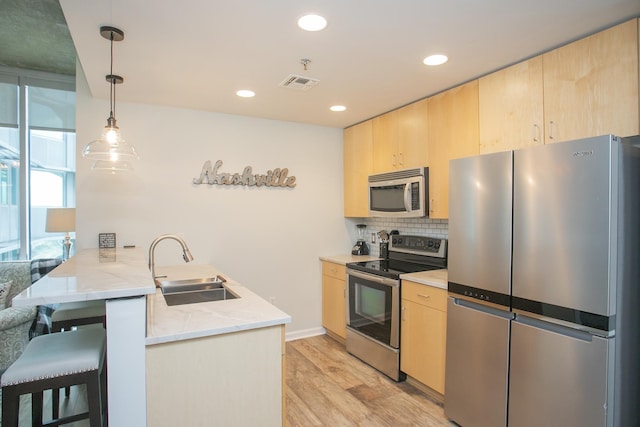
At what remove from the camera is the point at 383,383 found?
117 inches

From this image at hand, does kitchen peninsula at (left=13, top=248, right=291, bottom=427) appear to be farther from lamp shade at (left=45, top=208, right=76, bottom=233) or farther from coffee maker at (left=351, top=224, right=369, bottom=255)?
coffee maker at (left=351, top=224, right=369, bottom=255)

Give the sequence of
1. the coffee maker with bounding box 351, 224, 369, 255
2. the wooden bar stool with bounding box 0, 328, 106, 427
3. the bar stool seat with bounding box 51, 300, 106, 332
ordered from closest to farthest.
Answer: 1. the wooden bar stool with bounding box 0, 328, 106, 427
2. the bar stool seat with bounding box 51, 300, 106, 332
3. the coffee maker with bounding box 351, 224, 369, 255

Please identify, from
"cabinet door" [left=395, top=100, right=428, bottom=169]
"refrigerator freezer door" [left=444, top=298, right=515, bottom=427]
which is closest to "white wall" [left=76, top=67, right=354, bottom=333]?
"cabinet door" [left=395, top=100, right=428, bottom=169]

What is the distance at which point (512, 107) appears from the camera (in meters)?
2.36

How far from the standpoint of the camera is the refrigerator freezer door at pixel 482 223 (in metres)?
2.03

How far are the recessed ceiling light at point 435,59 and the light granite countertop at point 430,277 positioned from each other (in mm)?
1500

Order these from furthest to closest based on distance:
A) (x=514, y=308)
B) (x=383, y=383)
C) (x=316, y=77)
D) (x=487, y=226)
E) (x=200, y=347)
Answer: (x=383, y=383)
(x=316, y=77)
(x=487, y=226)
(x=514, y=308)
(x=200, y=347)

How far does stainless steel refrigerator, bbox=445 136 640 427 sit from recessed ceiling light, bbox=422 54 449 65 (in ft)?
2.23

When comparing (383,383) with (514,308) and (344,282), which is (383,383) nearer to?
(344,282)

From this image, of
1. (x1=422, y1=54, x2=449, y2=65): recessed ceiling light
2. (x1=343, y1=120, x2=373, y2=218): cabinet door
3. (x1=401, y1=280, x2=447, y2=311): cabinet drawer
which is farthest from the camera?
(x1=343, y1=120, x2=373, y2=218): cabinet door

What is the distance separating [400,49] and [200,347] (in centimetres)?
198

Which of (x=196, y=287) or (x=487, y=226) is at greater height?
(x=487, y=226)

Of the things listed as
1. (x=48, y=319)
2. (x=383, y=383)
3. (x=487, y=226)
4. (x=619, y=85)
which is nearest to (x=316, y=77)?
(x=487, y=226)

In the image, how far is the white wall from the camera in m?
3.19
